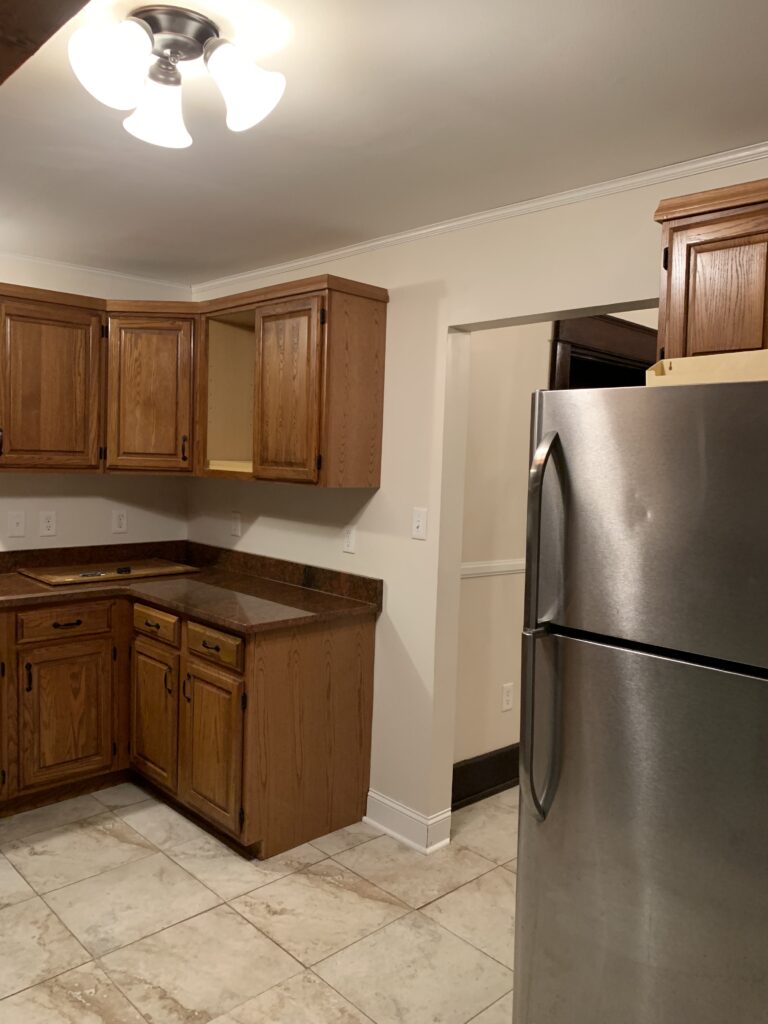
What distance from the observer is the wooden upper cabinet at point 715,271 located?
65.2 inches

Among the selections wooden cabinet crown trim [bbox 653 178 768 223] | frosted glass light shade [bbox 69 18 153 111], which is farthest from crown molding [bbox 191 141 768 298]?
frosted glass light shade [bbox 69 18 153 111]

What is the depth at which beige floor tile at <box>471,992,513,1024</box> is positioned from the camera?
2.03 m

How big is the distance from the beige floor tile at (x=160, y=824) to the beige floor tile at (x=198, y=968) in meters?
0.54

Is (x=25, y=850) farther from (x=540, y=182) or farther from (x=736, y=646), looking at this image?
(x=540, y=182)

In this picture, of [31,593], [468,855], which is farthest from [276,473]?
[468,855]

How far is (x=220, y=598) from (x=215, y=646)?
0.33 metres

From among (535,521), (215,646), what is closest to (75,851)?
(215,646)

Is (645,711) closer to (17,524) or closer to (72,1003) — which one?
(72,1003)

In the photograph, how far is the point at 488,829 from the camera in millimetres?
3104

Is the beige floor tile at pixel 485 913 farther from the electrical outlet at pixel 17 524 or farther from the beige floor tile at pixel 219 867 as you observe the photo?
the electrical outlet at pixel 17 524

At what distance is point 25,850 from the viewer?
2.82 meters

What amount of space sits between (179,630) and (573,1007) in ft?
6.48

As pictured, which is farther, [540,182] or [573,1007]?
[540,182]

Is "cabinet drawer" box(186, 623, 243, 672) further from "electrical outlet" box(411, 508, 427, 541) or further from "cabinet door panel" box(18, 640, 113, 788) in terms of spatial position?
"electrical outlet" box(411, 508, 427, 541)
